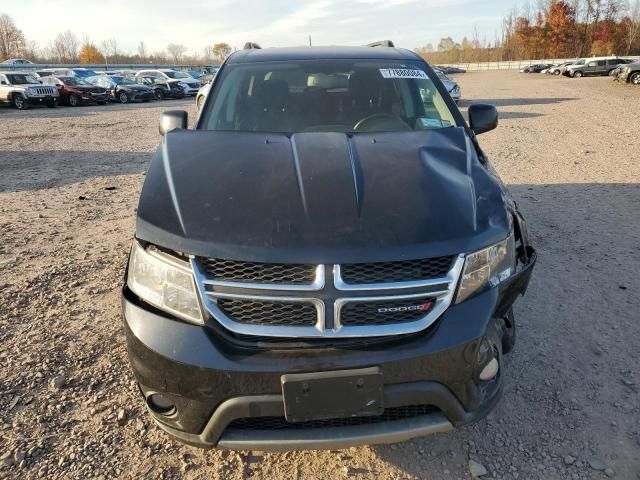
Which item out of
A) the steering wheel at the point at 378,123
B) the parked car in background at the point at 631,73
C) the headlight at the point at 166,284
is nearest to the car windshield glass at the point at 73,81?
the steering wheel at the point at 378,123

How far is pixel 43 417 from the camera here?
2.58 m

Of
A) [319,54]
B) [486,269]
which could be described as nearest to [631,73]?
[319,54]

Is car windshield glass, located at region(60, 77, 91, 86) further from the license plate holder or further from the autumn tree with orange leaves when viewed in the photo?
the autumn tree with orange leaves

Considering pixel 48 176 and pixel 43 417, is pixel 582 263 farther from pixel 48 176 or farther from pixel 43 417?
pixel 48 176

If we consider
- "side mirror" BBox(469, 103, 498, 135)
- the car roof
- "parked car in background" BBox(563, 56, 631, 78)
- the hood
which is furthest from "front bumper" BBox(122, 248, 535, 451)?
"parked car in background" BBox(563, 56, 631, 78)

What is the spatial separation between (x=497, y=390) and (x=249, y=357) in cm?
107

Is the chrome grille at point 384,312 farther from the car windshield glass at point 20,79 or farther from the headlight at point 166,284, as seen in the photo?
the car windshield glass at point 20,79

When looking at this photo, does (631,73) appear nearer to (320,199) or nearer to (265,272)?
(320,199)

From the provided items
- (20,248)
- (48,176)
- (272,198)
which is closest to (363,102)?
(272,198)

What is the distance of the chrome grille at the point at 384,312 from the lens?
1884 millimetres

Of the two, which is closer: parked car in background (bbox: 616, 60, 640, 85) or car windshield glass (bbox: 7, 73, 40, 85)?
car windshield glass (bbox: 7, 73, 40, 85)

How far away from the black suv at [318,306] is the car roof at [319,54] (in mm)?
1748

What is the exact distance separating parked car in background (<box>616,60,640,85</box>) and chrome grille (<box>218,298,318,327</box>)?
3372 centimetres

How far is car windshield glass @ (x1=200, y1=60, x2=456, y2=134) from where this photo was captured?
3.25 metres
